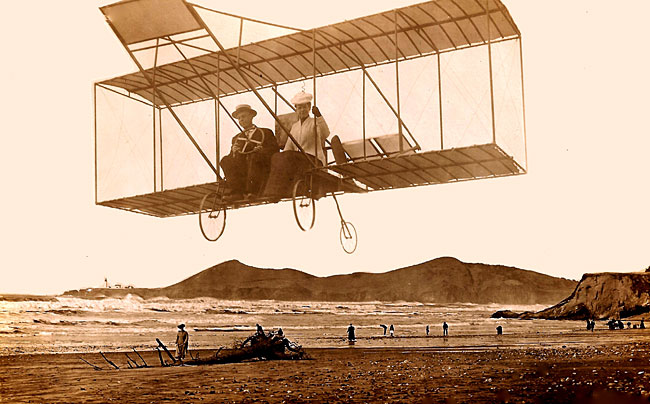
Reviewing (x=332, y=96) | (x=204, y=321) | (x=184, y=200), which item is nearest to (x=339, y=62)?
(x=332, y=96)

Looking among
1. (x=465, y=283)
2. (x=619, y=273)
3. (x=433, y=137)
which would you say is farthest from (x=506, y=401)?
(x=619, y=273)

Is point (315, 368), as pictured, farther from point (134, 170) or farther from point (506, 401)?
point (506, 401)

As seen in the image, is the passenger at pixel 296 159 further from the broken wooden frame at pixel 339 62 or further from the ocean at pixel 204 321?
the ocean at pixel 204 321

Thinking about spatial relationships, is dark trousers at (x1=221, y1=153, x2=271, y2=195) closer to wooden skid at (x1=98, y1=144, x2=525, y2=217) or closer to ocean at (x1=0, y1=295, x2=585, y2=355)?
wooden skid at (x1=98, y1=144, x2=525, y2=217)

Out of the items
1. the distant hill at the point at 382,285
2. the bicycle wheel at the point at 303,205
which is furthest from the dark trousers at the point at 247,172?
the distant hill at the point at 382,285

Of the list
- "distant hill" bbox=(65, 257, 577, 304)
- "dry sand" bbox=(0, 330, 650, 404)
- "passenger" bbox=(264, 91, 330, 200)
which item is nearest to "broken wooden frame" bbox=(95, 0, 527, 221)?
"passenger" bbox=(264, 91, 330, 200)

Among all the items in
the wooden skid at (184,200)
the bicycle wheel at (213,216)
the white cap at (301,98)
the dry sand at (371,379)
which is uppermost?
the white cap at (301,98)
